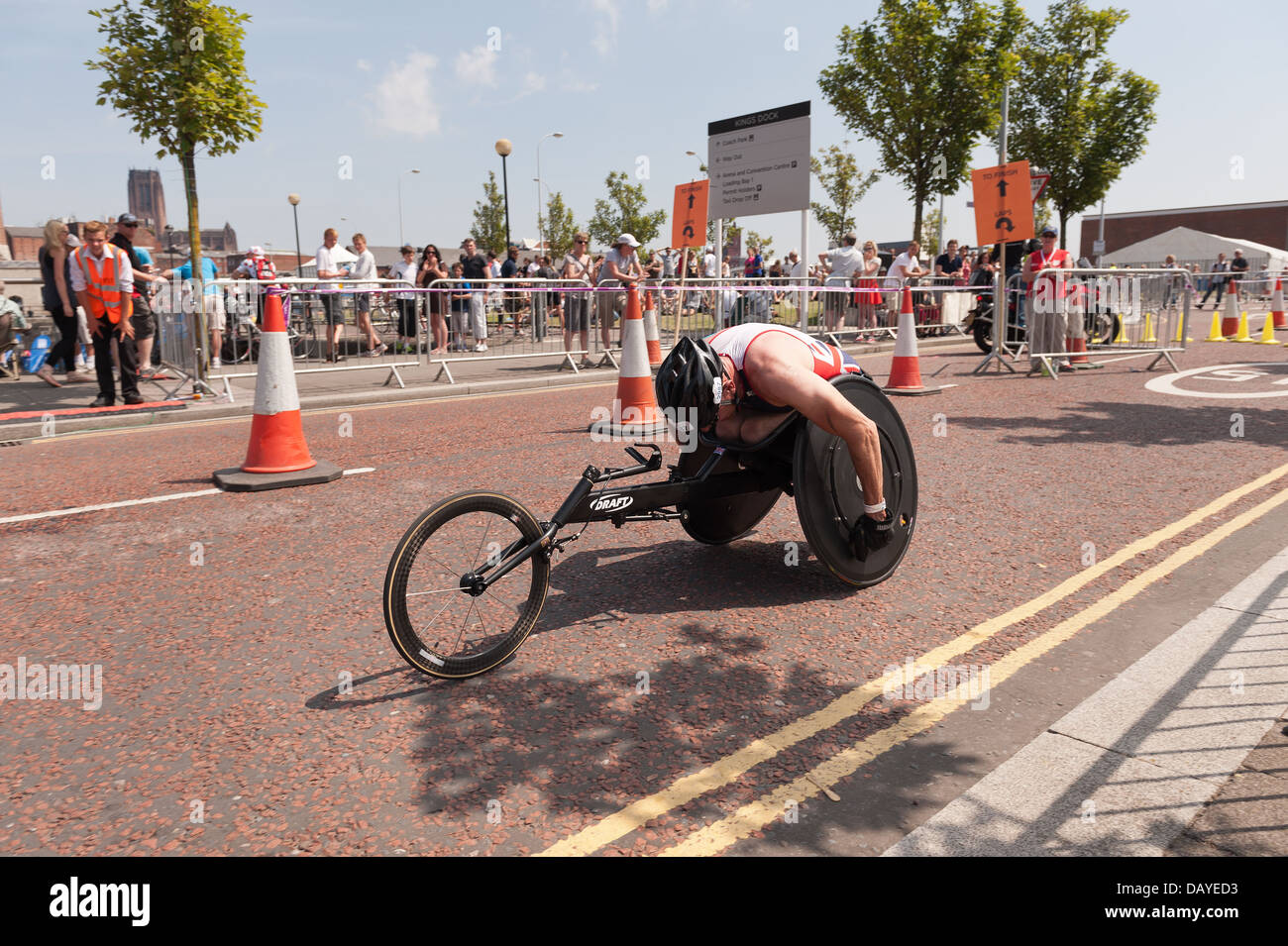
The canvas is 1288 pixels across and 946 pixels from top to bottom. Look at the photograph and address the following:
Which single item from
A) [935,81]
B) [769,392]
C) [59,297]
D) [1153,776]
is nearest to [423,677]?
[769,392]

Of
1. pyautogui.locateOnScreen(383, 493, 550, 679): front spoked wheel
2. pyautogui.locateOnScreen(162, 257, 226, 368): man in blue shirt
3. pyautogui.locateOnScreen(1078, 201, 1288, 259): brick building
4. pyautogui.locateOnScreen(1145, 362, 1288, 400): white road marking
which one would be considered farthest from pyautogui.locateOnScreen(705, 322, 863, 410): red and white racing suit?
pyautogui.locateOnScreen(1078, 201, 1288, 259): brick building

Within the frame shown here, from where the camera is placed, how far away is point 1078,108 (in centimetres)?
4344

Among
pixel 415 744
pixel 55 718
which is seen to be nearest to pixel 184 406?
pixel 55 718

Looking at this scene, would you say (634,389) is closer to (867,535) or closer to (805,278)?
(867,535)

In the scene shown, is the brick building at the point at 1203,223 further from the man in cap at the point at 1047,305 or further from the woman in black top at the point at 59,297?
the woman in black top at the point at 59,297

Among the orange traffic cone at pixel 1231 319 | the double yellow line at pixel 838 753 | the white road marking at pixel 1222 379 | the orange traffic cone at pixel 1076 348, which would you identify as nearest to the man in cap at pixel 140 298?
the double yellow line at pixel 838 753

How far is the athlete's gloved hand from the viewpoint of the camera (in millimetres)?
4125

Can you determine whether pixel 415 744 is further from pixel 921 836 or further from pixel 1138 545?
pixel 1138 545

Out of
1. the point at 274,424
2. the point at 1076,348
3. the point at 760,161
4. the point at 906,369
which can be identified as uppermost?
the point at 760,161

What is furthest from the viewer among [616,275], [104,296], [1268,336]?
[1268,336]

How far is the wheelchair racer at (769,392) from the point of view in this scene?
3.88 meters

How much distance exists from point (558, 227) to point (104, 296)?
5908 centimetres

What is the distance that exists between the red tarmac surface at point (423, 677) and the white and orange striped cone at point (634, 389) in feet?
3.18

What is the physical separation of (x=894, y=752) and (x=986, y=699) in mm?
568
